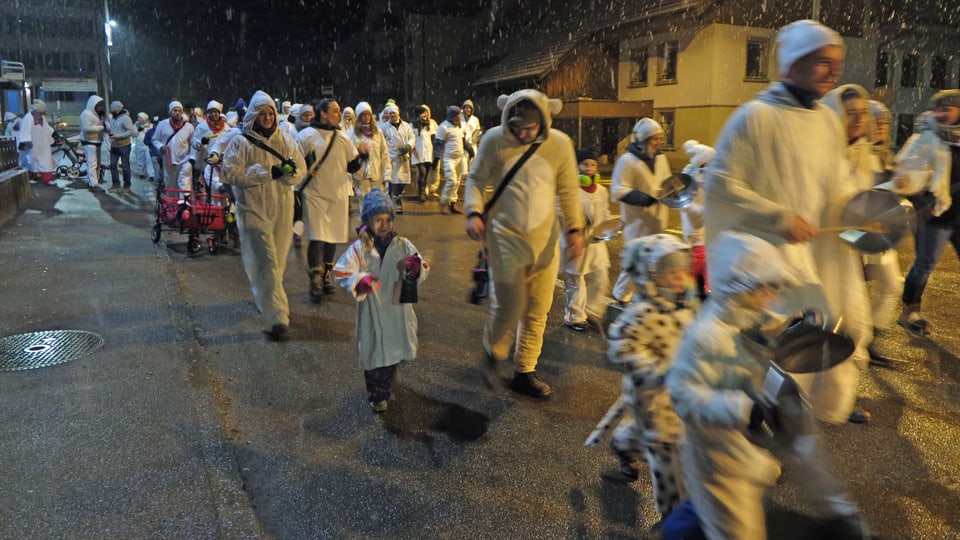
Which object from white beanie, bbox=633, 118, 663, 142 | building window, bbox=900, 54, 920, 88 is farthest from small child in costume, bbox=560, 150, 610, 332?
building window, bbox=900, 54, 920, 88

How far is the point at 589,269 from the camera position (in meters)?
6.39

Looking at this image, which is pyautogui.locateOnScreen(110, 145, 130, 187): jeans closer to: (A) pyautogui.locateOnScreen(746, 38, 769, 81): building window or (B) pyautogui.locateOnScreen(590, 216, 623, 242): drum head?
(B) pyautogui.locateOnScreen(590, 216, 623, 242): drum head

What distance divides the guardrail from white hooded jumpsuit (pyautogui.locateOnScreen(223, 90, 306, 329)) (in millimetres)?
11050

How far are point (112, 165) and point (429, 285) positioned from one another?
13409 mm

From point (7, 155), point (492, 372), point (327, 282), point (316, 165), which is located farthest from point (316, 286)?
point (7, 155)

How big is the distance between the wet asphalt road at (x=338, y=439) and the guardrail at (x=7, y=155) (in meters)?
9.07

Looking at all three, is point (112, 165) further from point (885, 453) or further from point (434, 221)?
point (885, 453)

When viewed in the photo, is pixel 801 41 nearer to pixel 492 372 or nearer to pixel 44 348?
pixel 492 372

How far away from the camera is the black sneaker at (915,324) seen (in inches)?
248

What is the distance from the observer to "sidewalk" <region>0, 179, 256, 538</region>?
3.42m

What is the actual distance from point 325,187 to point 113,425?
3.69m

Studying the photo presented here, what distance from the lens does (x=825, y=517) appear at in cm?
280

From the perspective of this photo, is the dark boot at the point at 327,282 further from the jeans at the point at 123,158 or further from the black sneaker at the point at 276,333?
the jeans at the point at 123,158

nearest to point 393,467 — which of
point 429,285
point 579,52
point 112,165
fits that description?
point 429,285
